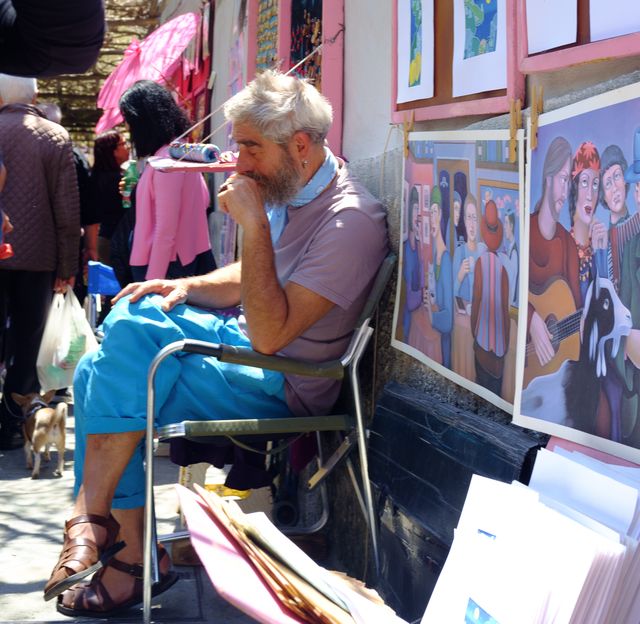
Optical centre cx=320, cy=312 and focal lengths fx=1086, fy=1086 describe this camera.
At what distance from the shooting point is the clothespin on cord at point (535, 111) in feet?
7.25

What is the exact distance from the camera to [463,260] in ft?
8.72

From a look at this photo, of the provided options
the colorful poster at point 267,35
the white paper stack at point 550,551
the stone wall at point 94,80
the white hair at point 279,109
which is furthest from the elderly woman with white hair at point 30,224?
the stone wall at point 94,80

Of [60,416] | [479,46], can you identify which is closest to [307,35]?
[60,416]

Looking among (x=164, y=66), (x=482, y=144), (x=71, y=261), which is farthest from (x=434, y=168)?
(x=164, y=66)

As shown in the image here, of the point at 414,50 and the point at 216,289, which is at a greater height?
the point at 414,50

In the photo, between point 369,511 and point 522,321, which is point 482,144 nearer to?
point 522,321

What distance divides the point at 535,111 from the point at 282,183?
1.08m

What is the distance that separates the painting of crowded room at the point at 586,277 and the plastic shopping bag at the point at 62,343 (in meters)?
3.50

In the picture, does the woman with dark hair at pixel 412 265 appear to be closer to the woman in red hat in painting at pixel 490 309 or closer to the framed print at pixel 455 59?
the framed print at pixel 455 59

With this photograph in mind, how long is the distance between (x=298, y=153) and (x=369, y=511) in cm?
105

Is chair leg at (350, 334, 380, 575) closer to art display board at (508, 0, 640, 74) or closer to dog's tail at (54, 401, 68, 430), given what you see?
art display board at (508, 0, 640, 74)

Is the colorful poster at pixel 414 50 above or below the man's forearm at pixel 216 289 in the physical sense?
above

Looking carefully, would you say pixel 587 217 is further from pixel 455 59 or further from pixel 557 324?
pixel 455 59

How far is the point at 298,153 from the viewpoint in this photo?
3.16 m
